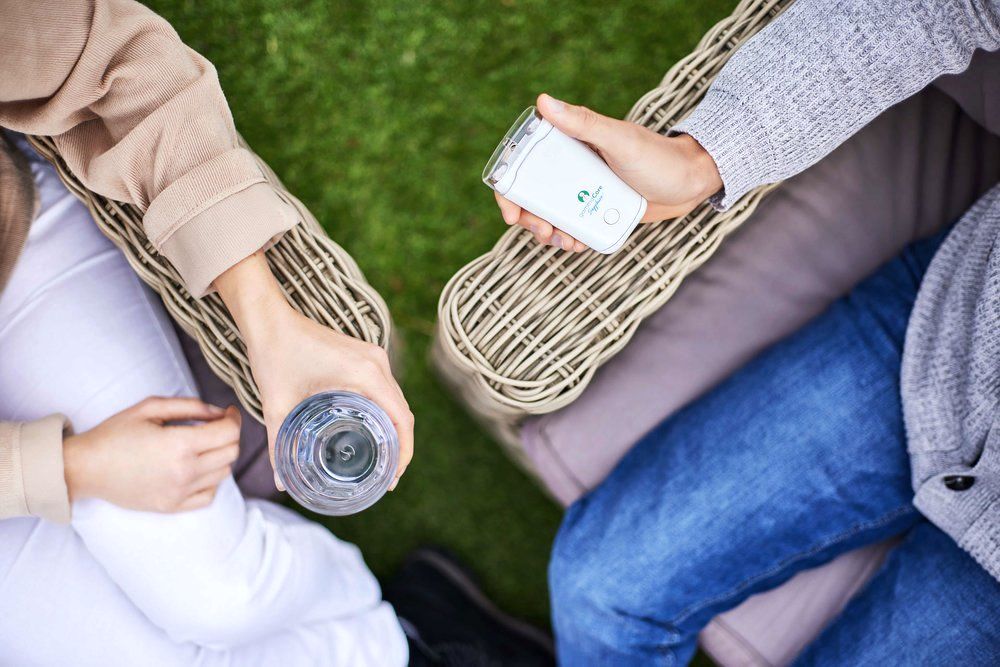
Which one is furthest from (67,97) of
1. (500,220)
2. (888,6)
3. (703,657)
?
(703,657)

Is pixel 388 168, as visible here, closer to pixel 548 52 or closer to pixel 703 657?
pixel 548 52

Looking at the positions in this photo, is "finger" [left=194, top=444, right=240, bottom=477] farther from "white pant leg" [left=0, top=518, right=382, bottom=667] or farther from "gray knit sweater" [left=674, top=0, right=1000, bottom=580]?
"gray knit sweater" [left=674, top=0, right=1000, bottom=580]

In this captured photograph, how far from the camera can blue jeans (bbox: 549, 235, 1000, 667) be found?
0.94 metres

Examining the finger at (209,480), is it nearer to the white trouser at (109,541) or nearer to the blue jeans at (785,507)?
the white trouser at (109,541)

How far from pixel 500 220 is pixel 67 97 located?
74 cm

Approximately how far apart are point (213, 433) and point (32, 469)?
19 centimetres

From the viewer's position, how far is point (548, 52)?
132 centimetres

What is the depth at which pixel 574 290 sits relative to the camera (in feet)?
2.88

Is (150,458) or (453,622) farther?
(453,622)

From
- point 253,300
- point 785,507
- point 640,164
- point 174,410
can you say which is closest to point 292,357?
point 253,300

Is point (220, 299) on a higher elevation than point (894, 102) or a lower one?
lower

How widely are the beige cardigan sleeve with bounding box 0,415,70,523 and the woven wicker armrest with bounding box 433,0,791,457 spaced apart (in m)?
0.45

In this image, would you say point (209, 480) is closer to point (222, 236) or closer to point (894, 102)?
point (222, 236)

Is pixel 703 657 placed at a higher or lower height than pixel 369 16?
lower
